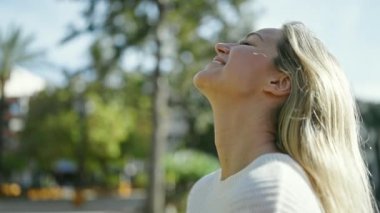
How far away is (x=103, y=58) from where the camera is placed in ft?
66.2

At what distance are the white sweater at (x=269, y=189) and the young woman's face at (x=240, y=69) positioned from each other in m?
0.16

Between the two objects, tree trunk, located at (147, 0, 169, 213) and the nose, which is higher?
the nose

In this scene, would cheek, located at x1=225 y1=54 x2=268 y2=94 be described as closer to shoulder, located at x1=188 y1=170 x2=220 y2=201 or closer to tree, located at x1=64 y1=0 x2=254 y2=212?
Result: shoulder, located at x1=188 y1=170 x2=220 y2=201

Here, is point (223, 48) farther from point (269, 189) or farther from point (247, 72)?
point (269, 189)

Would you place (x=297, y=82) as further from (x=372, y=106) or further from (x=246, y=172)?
(x=372, y=106)

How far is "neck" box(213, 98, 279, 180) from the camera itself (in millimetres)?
1524

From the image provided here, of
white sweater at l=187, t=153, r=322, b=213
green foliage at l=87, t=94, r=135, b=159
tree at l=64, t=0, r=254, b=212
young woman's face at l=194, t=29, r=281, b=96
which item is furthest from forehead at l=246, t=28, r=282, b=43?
green foliage at l=87, t=94, r=135, b=159

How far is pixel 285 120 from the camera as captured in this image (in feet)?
4.91

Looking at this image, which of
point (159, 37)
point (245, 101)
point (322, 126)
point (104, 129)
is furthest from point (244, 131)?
point (104, 129)

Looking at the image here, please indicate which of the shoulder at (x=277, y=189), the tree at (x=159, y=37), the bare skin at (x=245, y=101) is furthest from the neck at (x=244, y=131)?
the tree at (x=159, y=37)

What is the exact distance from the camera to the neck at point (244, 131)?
5.00ft

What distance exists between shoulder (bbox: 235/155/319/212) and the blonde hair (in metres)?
0.05

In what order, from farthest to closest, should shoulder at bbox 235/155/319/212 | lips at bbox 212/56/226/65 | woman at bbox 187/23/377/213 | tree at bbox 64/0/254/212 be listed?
1. tree at bbox 64/0/254/212
2. lips at bbox 212/56/226/65
3. woman at bbox 187/23/377/213
4. shoulder at bbox 235/155/319/212

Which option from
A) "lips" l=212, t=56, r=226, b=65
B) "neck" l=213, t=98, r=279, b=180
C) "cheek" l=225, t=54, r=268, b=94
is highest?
"lips" l=212, t=56, r=226, b=65
